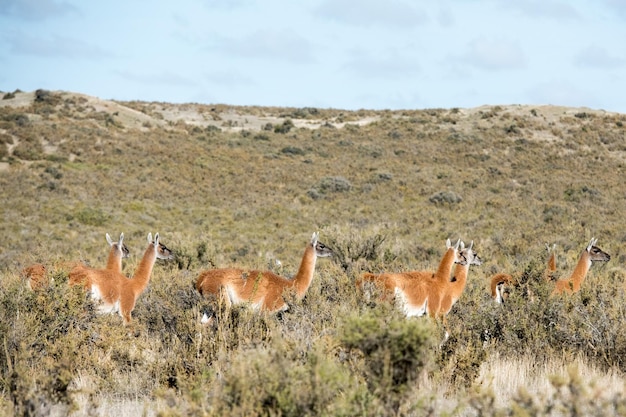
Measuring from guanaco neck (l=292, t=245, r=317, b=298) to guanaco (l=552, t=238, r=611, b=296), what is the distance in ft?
11.2

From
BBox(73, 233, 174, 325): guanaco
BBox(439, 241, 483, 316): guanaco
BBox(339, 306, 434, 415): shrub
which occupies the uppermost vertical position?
BBox(339, 306, 434, 415): shrub

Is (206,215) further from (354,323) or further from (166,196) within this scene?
(354,323)

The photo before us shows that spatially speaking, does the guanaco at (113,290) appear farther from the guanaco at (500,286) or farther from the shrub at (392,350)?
the guanaco at (500,286)

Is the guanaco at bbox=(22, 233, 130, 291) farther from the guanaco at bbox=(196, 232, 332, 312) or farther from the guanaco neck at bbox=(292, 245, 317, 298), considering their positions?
the guanaco neck at bbox=(292, 245, 317, 298)

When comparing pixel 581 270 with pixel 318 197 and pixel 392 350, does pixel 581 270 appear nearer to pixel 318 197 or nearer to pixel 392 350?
pixel 392 350

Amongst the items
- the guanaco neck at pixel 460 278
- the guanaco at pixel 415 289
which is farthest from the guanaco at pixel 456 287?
the guanaco at pixel 415 289

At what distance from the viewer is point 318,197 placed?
31.3m

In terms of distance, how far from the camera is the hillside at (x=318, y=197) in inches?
347

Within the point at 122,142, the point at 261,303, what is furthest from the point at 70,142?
the point at 261,303

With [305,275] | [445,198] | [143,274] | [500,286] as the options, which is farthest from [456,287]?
[445,198]

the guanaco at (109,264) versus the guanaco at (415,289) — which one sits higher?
the guanaco at (415,289)

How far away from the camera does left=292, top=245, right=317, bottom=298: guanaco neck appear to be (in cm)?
844

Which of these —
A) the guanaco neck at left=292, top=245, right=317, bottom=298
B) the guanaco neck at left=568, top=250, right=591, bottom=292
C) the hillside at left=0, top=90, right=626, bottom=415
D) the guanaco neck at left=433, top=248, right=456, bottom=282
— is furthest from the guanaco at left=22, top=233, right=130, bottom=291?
the guanaco neck at left=568, top=250, right=591, bottom=292

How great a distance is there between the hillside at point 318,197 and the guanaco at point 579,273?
0.29 m
